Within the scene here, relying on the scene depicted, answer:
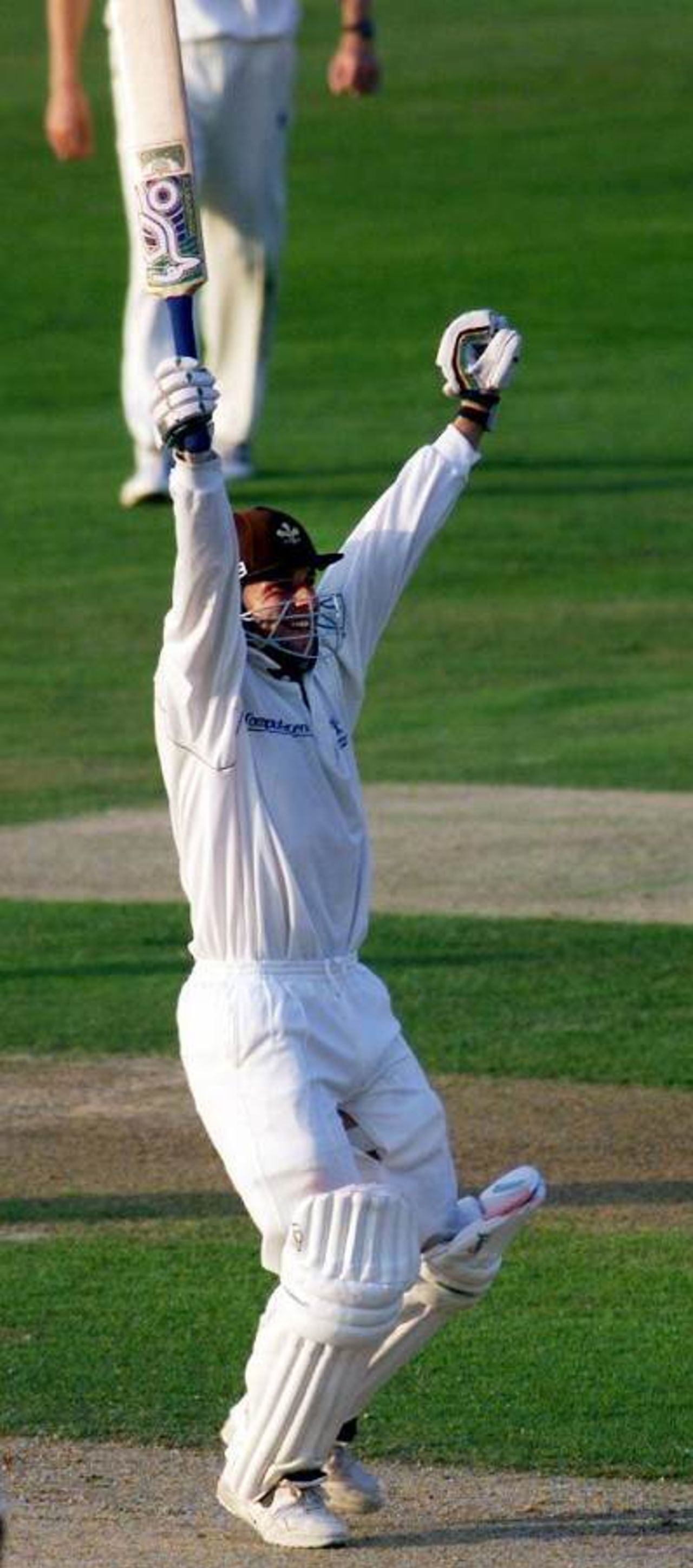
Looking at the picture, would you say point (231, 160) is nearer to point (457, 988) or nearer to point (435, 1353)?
point (457, 988)

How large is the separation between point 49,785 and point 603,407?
749 centimetres

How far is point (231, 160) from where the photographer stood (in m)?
16.4

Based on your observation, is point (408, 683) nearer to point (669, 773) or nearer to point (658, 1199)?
point (669, 773)

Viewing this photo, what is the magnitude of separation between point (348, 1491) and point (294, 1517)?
0.16 meters

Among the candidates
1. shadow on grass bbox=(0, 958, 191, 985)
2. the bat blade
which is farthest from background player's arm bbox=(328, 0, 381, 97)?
the bat blade

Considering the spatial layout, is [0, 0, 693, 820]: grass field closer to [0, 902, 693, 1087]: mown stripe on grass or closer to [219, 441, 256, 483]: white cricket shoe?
[219, 441, 256, 483]: white cricket shoe

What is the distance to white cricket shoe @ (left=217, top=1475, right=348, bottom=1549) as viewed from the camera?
241 inches

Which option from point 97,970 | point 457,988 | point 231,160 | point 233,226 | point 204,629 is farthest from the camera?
point 233,226

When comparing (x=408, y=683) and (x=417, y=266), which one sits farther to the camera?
(x=417, y=266)

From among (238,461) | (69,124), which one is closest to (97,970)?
(69,124)

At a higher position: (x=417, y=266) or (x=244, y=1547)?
(x=244, y=1547)

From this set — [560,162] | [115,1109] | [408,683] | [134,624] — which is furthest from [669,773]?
[560,162]

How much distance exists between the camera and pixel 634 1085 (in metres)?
9.35

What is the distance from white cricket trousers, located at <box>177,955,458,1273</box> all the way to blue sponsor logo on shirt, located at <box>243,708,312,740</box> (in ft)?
1.33
